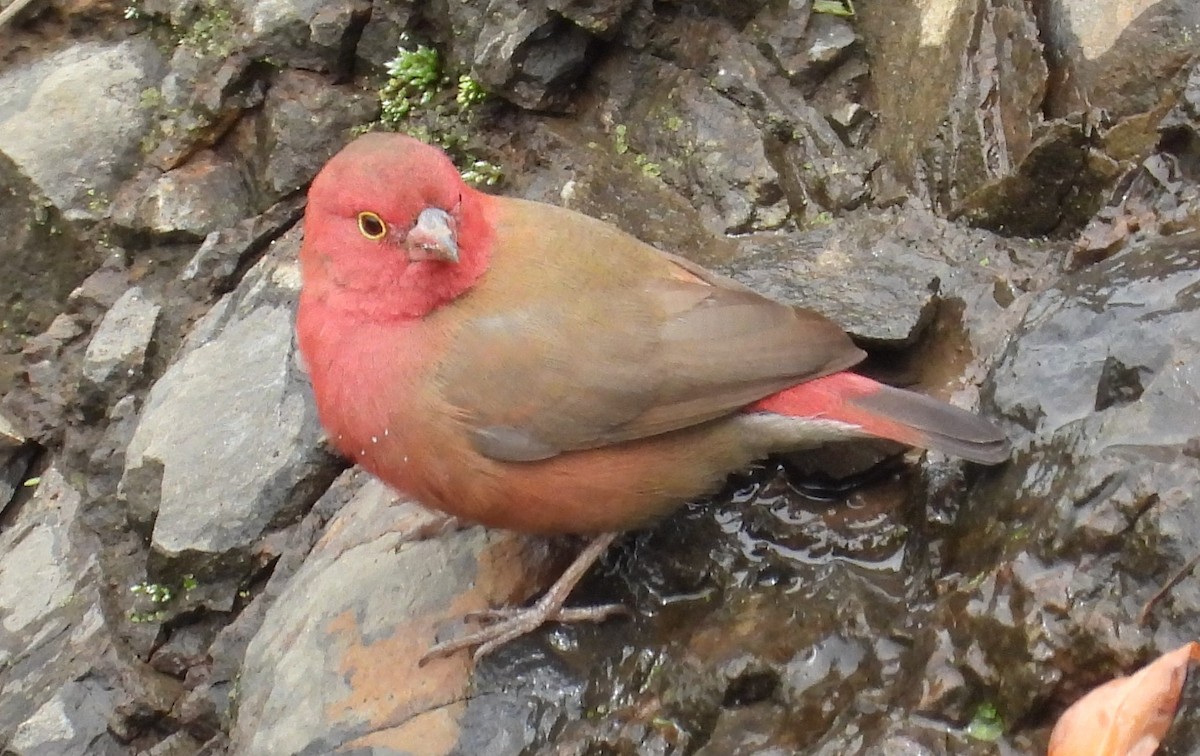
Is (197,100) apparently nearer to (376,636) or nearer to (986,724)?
(376,636)

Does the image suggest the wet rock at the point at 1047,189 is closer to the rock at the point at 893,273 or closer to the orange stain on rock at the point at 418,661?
the rock at the point at 893,273

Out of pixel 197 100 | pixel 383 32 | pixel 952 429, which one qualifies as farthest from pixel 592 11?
pixel 952 429

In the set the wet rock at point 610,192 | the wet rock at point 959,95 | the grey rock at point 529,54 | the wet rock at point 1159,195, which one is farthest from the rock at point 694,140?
the wet rock at point 1159,195

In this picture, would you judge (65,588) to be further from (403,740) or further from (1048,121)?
(1048,121)

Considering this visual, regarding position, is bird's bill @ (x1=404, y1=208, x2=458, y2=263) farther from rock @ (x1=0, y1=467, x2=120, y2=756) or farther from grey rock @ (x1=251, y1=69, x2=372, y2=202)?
rock @ (x1=0, y1=467, x2=120, y2=756)

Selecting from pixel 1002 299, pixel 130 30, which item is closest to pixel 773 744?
pixel 1002 299

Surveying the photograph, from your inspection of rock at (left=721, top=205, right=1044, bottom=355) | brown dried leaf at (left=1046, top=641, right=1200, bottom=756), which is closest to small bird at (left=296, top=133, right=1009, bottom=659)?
rock at (left=721, top=205, right=1044, bottom=355)
